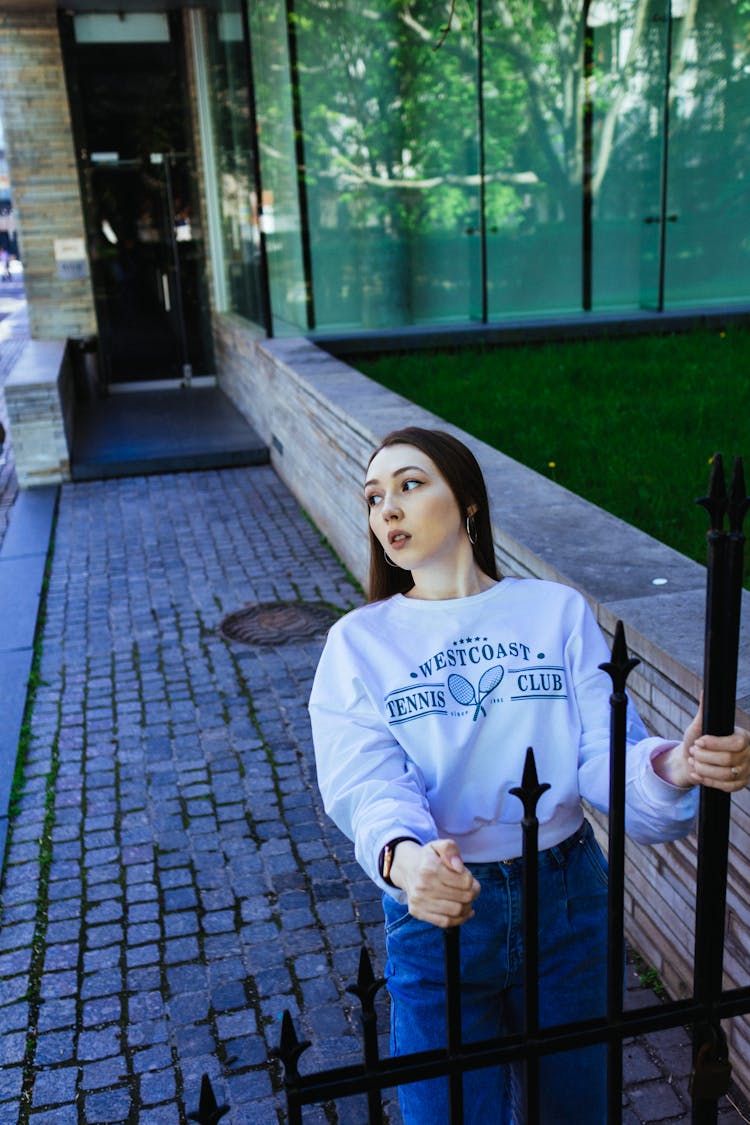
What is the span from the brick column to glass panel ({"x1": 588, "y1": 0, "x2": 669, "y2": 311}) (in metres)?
7.02

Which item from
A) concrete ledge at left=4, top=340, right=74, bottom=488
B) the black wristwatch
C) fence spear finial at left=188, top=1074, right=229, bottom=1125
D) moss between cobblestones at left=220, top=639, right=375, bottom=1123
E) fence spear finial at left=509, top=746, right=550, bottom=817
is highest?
fence spear finial at left=509, top=746, right=550, bottom=817

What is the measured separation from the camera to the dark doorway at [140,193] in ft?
49.8

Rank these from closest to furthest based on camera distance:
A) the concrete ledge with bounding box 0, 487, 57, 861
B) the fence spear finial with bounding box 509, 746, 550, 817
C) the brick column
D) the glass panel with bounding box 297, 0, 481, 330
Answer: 1. the fence spear finial with bounding box 509, 746, 550, 817
2. the concrete ledge with bounding box 0, 487, 57, 861
3. the glass panel with bounding box 297, 0, 481, 330
4. the brick column

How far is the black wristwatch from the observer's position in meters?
1.74

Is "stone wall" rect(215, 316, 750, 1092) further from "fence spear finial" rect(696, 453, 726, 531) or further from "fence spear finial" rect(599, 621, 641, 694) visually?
"fence spear finial" rect(696, 453, 726, 531)

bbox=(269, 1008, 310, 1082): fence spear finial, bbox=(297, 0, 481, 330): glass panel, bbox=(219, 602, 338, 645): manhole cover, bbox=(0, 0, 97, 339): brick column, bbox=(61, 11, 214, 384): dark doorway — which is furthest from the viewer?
bbox=(61, 11, 214, 384): dark doorway

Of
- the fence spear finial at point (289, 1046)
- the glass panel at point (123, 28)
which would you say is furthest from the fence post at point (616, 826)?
the glass panel at point (123, 28)

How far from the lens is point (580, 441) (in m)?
7.57

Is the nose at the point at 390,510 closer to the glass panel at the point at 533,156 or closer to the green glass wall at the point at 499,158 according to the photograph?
the green glass wall at the point at 499,158

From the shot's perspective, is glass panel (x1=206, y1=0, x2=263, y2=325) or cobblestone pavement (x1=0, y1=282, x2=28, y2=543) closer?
cobblestone pavement (x1=0, y1=282, x2=28, y2=543)

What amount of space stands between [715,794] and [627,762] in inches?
12.0

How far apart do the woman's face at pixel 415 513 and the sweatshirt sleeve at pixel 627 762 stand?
0.29 metres

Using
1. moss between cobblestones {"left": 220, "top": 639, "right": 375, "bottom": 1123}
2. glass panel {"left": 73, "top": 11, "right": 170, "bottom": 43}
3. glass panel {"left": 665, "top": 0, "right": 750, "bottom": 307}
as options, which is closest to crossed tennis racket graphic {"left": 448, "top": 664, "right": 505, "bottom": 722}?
moss between cobblestones {"left": 220, "top": 639, "right": 375, "bottom": 1123}

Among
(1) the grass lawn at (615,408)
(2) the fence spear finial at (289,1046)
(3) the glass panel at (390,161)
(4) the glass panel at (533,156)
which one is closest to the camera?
(2) the fence spear finial at (289,1046)
